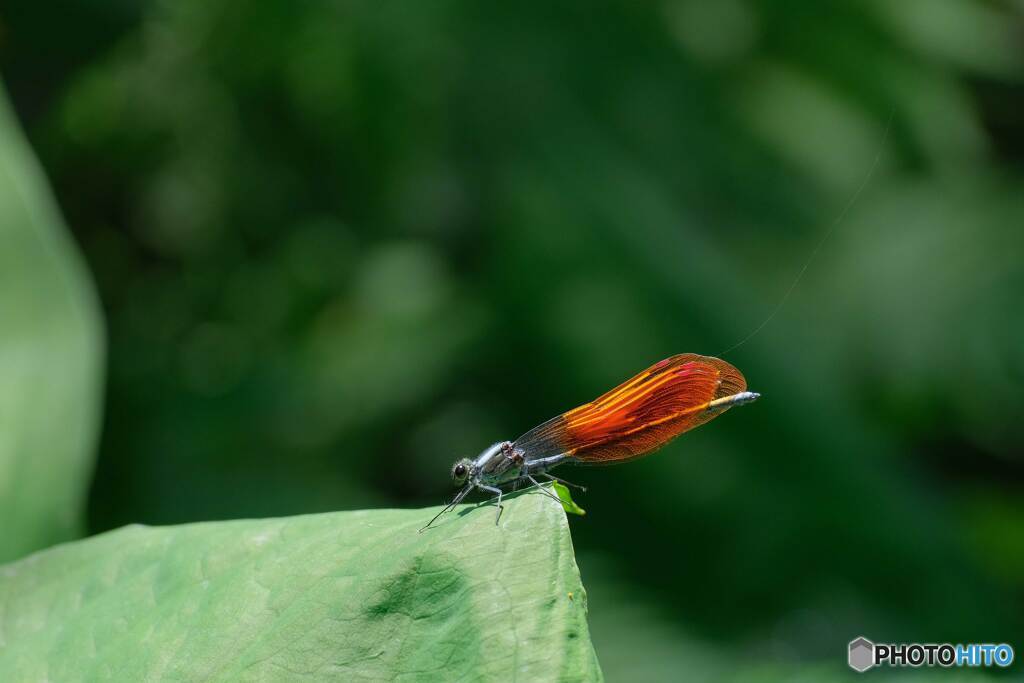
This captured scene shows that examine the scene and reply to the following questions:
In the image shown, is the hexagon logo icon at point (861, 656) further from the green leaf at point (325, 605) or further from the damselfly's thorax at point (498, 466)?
the green leaf at point (325, 605)

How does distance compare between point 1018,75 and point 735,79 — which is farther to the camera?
point 1018,75

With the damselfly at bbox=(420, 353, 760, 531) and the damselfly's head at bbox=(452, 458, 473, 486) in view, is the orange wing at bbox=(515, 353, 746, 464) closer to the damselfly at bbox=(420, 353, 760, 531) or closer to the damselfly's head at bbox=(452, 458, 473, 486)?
the damselfly at bbox=(420, 353, 760, 531)

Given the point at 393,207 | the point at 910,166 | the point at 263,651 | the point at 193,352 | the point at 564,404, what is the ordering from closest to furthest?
the point at 263,651 → the point at 564,404 → the point at 193,352 → the point at 393,207 → the point at 910,166

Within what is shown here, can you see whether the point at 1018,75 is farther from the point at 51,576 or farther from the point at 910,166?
the point at 51,576

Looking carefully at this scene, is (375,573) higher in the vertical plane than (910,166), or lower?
lower

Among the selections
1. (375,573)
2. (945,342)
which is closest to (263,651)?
(375,573)

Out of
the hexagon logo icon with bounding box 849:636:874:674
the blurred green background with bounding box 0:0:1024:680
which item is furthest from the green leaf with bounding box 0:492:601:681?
the blurred green background with bounding box 0:0:1024:680

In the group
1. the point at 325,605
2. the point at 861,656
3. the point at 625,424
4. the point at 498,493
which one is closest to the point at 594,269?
the point at 861,656

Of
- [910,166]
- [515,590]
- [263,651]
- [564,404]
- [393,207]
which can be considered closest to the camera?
[515,590]
